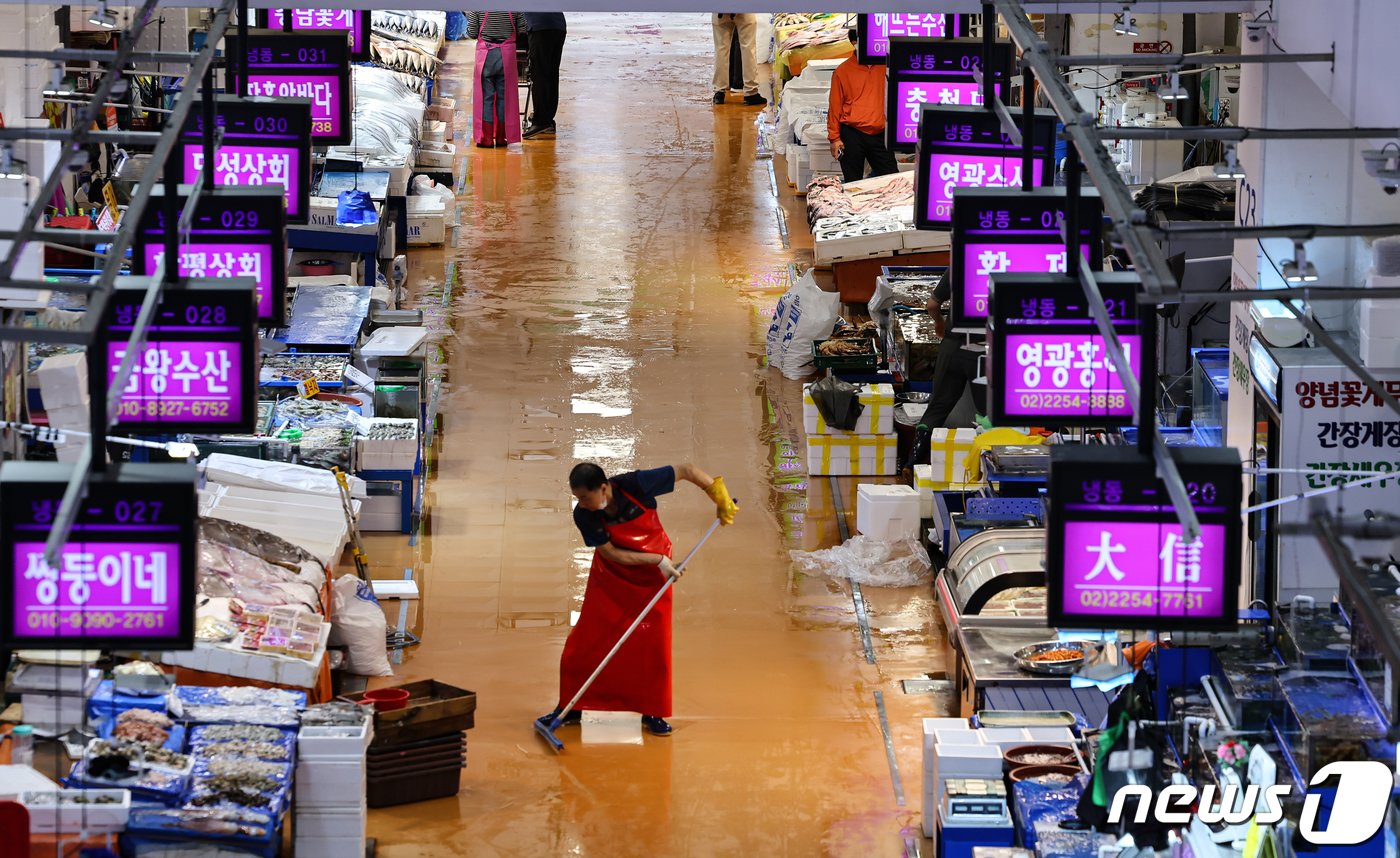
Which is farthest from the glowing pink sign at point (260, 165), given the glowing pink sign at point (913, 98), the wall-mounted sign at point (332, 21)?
the glowing pink sign at point (913, 98)

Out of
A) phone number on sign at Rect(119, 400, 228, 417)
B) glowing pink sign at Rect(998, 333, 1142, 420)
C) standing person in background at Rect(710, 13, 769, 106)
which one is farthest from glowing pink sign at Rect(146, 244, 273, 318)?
standing person in background at Rect(710, 13, 769, 106)

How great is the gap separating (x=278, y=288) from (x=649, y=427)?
6658 millimetres

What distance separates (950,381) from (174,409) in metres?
7.41

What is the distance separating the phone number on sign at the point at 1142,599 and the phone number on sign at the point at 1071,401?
171cm

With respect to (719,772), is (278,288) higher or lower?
higher

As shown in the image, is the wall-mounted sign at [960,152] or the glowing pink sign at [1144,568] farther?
the wall-mounted sign at [960,152]

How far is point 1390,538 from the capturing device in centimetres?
1071

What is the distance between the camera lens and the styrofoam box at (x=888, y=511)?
14.5 meters

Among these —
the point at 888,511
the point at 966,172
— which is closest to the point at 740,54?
the point at 888,511

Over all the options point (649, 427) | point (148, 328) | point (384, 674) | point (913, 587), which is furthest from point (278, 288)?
point (649, 427)

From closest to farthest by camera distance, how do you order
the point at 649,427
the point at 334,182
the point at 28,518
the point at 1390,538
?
1. the point at 28,518
2. the point at 1390,538
3. the point at 649,427
4. the point at 334,182

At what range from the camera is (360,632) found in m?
12.4

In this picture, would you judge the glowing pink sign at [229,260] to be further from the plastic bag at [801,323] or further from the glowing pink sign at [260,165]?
the plastic bag at [801,323]

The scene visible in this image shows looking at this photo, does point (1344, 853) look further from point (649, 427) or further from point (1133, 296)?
point (649, 427)
